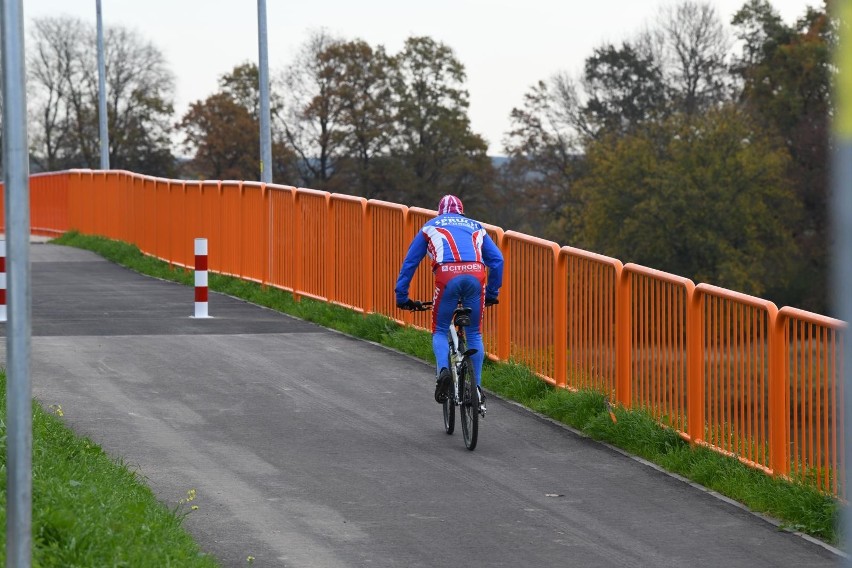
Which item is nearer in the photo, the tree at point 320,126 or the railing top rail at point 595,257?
the railing top rail at point 595,257

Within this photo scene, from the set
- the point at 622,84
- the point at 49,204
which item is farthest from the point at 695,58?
the point at 49,204

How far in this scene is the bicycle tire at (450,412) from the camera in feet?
34.9

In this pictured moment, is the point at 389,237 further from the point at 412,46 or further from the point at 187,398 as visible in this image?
the point at 412,46

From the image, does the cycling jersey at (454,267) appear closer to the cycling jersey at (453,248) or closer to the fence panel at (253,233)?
the cycling jersey at (453,248)

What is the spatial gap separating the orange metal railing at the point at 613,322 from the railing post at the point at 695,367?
0.01 m

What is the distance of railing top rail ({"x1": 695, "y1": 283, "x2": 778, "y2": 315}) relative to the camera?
29.8 feet

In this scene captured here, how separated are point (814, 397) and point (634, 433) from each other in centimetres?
217

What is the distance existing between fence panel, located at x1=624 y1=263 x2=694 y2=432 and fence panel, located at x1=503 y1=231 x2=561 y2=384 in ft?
4.50

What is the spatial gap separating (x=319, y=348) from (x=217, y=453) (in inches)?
206

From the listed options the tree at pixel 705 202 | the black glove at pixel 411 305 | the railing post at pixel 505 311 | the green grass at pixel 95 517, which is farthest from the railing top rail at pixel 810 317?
the tree at pixel 705 202

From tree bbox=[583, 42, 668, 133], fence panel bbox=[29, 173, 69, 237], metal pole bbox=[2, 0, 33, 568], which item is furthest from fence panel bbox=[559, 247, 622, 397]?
tree bbox=[583, 42, 668, 133]

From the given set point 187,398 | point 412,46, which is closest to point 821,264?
point 412,46

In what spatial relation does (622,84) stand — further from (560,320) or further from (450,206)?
(450,206)

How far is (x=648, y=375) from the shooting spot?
1086cm
